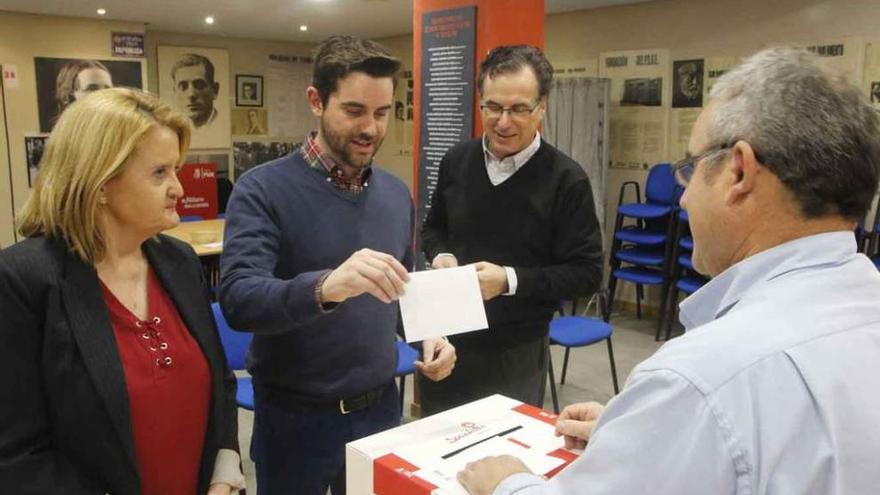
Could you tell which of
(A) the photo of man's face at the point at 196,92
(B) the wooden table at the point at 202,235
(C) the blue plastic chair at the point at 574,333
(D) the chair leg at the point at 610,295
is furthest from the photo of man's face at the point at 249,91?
(C) the blue plastic chair at the point at 574,333

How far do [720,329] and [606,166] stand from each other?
564cm

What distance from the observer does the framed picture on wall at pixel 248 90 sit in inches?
364

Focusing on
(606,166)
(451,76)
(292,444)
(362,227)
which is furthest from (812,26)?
(292,444)

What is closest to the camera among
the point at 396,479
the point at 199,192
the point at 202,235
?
the point at 396,479

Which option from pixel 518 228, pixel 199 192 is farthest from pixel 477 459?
pixel 199 192

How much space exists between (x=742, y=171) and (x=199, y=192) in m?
5.88

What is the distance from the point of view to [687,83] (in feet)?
19.9

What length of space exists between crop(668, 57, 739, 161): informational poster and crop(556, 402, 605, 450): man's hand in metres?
5.02

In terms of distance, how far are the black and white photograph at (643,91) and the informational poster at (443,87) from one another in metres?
2.97

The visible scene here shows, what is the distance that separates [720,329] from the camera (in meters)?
0.80

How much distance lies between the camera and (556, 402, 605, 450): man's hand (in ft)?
4.05

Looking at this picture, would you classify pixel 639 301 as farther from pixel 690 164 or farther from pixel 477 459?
pixel 690 164

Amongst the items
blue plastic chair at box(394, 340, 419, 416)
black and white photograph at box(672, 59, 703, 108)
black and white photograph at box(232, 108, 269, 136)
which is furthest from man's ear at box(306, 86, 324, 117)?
black and white photograph at box(232, 108, 269, 136)

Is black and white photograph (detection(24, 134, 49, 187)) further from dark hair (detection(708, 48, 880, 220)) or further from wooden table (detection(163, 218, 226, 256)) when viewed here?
dark hair (detection(708, 48, 880, 220))
